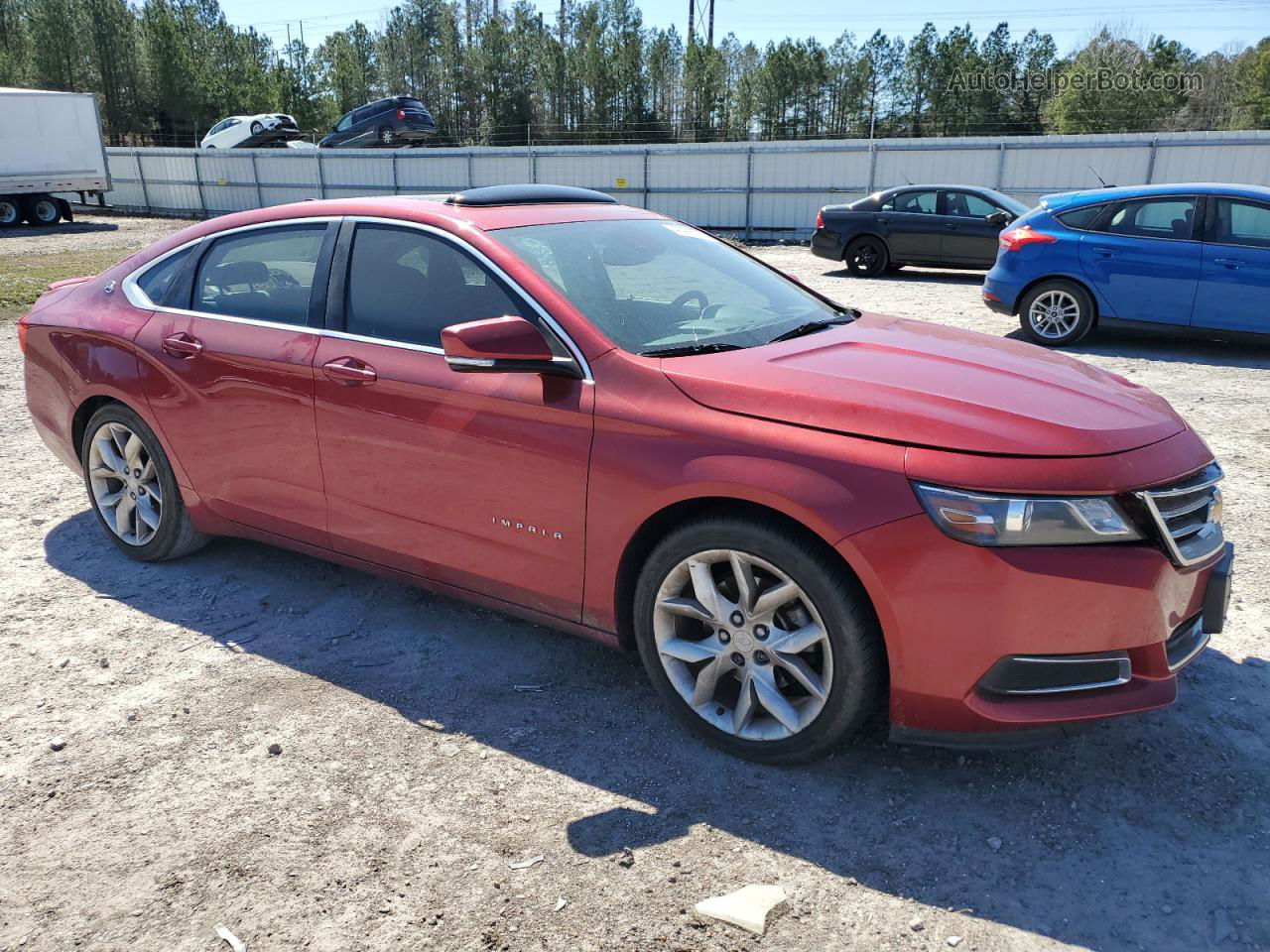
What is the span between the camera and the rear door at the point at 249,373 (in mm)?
3844

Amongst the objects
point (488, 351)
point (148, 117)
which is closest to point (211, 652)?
point (488, 351)

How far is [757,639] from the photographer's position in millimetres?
2934

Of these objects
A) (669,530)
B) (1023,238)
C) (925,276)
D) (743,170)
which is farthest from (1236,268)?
(743,170)

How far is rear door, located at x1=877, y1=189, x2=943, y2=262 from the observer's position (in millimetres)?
15680

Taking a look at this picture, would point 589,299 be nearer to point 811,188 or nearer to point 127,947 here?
point 127,947

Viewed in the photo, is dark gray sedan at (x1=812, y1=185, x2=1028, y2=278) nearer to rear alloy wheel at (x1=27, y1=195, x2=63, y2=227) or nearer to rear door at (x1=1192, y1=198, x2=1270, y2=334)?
rear door at (x1=1192, y1=198, x2=1270, y2=334)

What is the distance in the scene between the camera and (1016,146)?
20.9 m

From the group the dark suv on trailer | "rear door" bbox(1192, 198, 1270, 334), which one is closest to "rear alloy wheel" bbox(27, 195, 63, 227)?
the dark suv on trailer

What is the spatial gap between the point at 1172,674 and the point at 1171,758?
1.56ft

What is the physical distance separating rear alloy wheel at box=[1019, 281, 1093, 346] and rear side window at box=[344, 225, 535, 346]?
7.85 m

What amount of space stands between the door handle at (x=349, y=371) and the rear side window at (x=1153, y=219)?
825cm

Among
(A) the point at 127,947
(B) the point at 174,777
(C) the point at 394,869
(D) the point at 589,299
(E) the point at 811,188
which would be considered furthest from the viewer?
(E) the point at 811,188

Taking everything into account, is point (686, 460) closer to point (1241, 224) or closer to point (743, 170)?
point (1241, 224)

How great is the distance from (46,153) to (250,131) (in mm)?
8498
